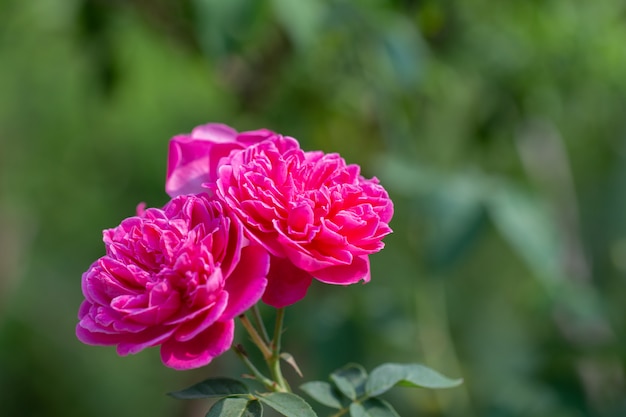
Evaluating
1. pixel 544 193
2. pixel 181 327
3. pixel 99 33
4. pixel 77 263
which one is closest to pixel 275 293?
pixel 181 327

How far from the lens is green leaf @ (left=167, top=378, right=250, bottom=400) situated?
534 millimetres

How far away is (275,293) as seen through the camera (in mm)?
536

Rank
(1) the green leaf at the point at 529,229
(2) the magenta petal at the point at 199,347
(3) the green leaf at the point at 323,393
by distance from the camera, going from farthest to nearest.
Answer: (1) the green leaf at the point at 529,229
(3) the green leaf at the point at 323,393
(2) the magenta petal at the point at 199,347

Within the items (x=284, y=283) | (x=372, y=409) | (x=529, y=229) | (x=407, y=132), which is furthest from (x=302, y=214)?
(x=407, y=132)

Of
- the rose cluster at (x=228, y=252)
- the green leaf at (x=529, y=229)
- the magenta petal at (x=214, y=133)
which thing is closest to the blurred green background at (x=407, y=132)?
the green leaf at (x=529, y=229)

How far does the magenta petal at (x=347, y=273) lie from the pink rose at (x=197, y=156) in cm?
11

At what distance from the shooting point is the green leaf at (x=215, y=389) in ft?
1.75

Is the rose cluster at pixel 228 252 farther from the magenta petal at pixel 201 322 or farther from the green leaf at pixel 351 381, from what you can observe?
the green leaf at pixel 351 381

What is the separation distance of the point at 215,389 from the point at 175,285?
8 cm

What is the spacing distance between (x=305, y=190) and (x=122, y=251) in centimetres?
12

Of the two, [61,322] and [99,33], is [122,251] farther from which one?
[61,322]

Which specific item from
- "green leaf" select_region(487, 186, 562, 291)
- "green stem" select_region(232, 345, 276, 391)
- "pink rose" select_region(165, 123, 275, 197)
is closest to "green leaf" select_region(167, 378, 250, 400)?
"green stem" select_region(232, 345, 276, 391)

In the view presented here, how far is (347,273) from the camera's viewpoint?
546 mm

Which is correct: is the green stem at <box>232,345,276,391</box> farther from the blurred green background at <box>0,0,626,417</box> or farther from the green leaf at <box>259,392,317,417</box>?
the blurred green background at <box>0,0,626,417</box>
